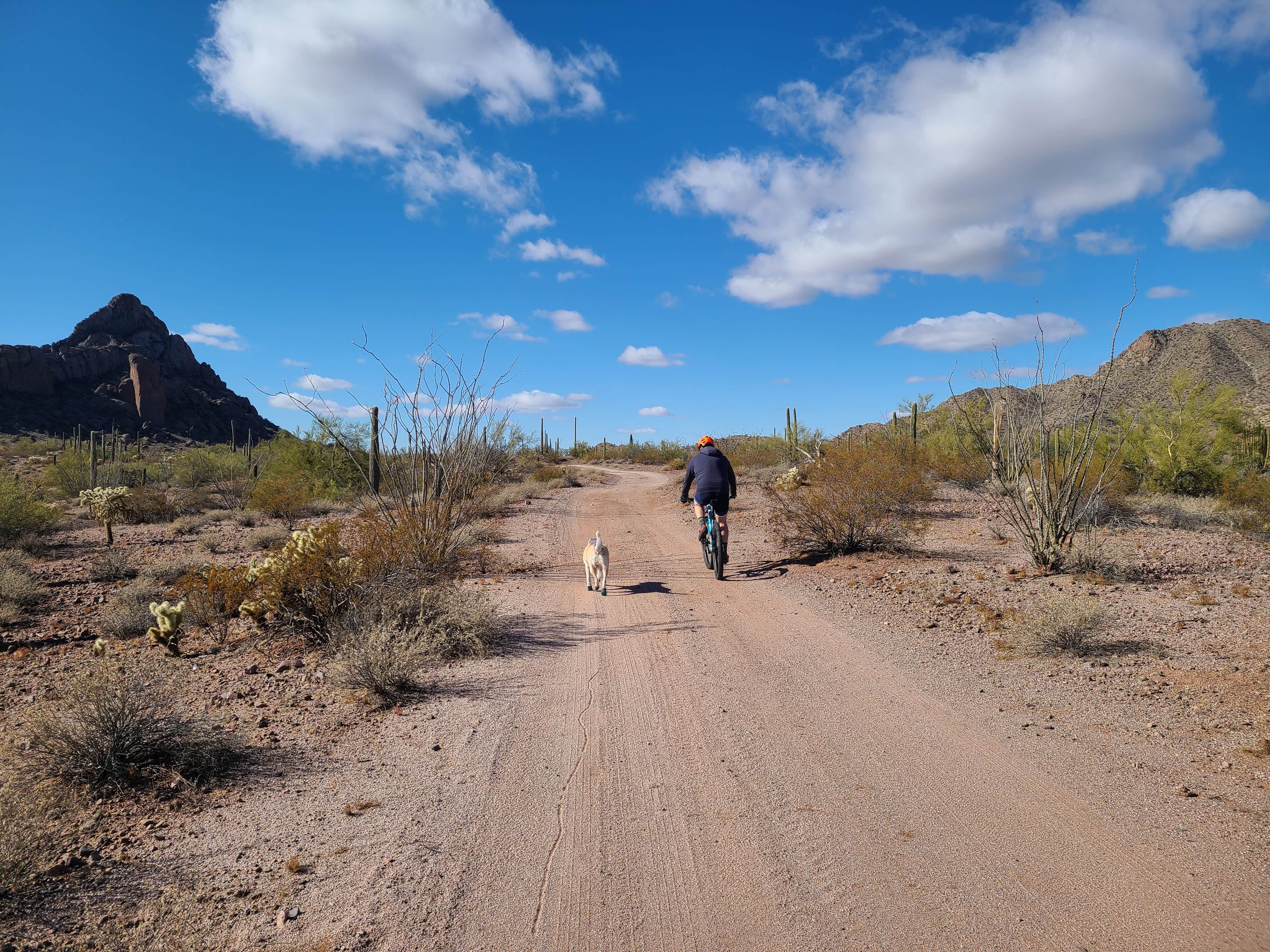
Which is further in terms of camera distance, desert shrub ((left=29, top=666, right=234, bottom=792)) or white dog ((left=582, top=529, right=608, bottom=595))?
white dog ((left=582, top=529, right=608, bottom=595))

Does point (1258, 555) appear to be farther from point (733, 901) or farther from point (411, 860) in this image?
point (411, 860)

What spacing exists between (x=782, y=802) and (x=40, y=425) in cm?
7590

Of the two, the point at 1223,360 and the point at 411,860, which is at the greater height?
the point at 1223,360

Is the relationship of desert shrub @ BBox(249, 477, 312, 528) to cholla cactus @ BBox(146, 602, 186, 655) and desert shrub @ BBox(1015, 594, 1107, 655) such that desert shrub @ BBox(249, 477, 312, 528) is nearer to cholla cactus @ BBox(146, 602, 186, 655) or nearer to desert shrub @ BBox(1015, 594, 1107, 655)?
cholla cactus @ BBox(146, 602, 186, 655)

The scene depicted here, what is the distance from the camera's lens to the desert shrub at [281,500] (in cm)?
1725

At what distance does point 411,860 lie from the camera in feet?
10.3

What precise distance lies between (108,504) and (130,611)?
8338mm

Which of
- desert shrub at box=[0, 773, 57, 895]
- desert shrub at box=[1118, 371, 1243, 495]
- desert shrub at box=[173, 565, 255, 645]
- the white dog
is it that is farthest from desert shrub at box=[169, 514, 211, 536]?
desert shrub at box=[1118, 371, 1243, 495]

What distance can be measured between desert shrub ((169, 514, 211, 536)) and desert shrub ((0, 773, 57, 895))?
1388 centimetres

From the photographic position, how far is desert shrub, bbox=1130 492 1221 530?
492 inches

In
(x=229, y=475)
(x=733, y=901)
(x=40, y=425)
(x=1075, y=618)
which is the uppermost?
(x=40, y=425)

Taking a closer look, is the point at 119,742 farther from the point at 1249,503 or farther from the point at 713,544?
the point at 1249,503

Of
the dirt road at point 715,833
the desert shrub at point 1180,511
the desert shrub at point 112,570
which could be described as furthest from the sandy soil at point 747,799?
the desert shrub at point 1180,511

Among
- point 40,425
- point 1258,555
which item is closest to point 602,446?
point 40,425
